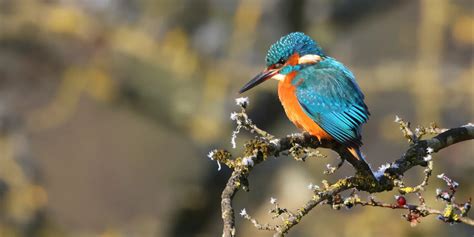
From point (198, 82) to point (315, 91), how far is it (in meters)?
4.43

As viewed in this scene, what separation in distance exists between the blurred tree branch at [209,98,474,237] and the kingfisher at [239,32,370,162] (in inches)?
21.6

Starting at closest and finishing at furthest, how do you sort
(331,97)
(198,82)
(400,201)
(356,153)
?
(400,201) < (356,153) < (331,97) < (198,82)

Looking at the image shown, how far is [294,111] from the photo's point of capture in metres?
4.09

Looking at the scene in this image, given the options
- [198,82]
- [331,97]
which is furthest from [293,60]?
[198,82]

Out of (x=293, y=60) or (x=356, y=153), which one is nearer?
(x=356, y=153)

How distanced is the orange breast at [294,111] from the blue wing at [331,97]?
0.02m

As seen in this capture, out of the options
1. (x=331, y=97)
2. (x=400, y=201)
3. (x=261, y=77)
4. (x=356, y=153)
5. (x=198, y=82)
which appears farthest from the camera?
(x=198, y=82)

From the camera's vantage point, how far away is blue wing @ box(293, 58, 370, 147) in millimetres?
3842

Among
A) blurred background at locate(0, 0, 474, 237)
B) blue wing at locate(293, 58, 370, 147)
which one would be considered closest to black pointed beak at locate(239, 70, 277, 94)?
blue wing at locate(293, 58, 370, 147)

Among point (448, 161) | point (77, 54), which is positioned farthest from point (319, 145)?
point (77, 54)

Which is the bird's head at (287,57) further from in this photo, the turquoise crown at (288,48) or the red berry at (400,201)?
the red berry at (400,201)

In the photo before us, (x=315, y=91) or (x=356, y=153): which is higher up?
(x=315, y=91)

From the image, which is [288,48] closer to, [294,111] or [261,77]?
[261,77]

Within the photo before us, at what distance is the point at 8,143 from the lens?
26.8ft
